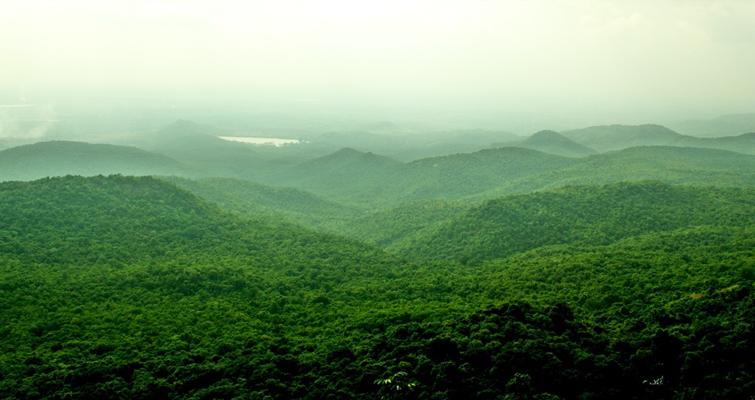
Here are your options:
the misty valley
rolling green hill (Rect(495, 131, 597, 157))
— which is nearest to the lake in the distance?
rolling green hill (Rect(495, 131, 597, 157))

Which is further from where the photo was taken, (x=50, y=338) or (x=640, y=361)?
(x=50, y=338)

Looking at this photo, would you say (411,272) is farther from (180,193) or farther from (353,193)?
(353,193)

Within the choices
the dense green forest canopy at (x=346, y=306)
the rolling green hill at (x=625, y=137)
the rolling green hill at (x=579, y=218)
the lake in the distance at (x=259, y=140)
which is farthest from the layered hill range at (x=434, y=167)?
the lake in the distance at (x=259, y=140)

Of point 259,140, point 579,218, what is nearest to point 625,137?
point 579,218

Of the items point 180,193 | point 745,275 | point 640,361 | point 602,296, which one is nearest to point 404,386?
point 640,361

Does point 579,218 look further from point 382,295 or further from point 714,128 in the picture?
point 714,128

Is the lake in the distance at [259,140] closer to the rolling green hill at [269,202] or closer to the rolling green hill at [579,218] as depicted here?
the rolling green hill at [269,202]

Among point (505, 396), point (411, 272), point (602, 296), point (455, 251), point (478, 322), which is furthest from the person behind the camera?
point (455, 251)

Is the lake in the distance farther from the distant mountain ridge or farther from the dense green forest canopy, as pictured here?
the distant mountain ridge
